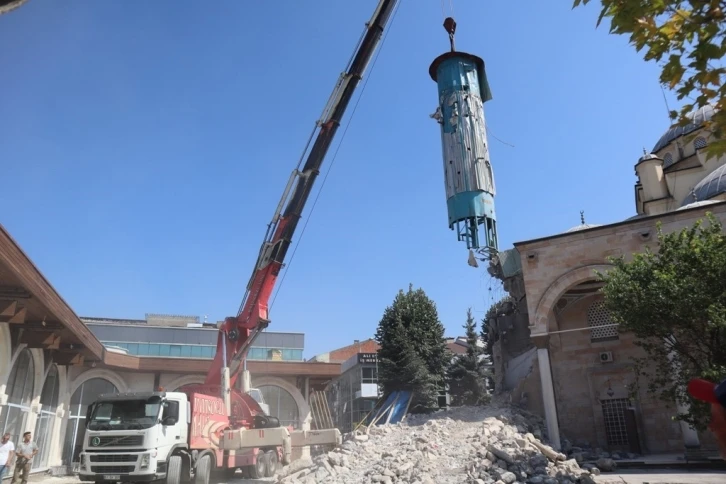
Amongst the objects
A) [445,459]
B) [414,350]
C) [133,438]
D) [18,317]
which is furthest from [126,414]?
[414,350]

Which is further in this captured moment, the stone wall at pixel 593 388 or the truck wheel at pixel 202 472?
the stone wall at pixel 593 388

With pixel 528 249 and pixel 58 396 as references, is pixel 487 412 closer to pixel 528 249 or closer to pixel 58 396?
pixel 528 249

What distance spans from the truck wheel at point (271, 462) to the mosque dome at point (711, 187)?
64.4 ft

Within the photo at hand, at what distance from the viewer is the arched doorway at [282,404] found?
75.5 ft

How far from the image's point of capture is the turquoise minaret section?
17734 mm

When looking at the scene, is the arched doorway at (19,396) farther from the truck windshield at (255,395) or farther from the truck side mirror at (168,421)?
the truck windshield at (255,395)

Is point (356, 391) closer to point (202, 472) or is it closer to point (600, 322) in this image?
point (600, 322)

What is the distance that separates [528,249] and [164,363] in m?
14.8

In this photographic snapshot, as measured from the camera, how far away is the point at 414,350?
74.7 feet

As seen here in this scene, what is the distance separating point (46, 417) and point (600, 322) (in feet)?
63.8

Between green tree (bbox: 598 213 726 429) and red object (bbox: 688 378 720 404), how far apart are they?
872 cm

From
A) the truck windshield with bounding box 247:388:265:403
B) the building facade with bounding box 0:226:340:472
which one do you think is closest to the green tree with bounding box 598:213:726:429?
the truck windshield with bounding box 247:388:265:403

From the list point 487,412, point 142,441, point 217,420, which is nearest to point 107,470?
point 142,441

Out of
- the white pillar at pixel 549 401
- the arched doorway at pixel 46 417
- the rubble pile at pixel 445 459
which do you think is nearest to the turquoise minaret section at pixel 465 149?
the white pillar at pixel 549 401
